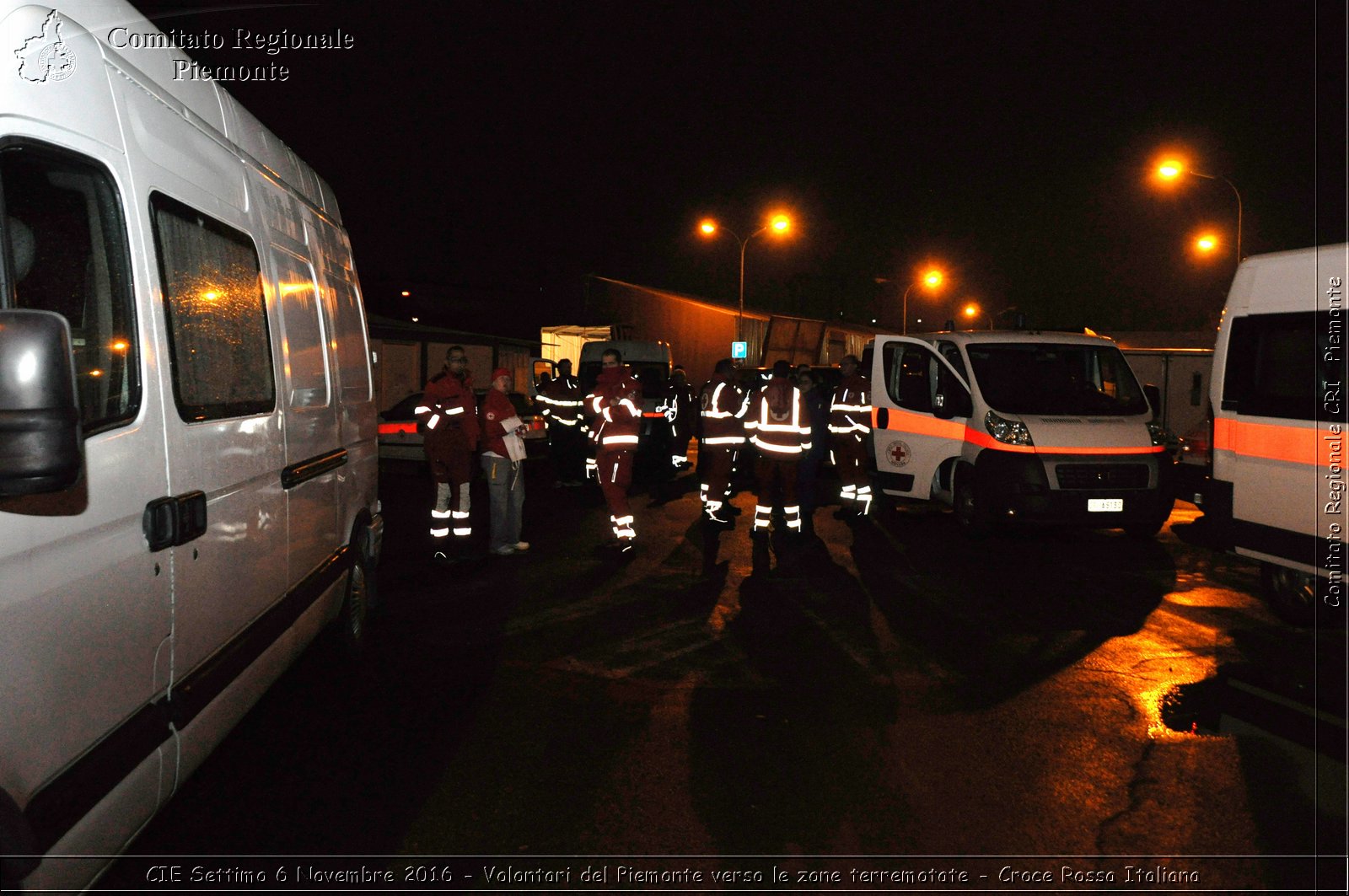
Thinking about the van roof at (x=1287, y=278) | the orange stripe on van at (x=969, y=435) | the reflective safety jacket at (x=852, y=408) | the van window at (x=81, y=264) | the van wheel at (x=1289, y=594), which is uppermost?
the van roof at (x=1287, y=278)

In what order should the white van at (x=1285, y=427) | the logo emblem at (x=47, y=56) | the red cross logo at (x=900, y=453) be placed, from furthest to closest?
the red cross logo at (x=900, y=453) < the white van at (x=1285, y=427) < the logo emblem at (x=47, y=56)

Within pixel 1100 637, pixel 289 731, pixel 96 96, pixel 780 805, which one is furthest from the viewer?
pixel 1100 637

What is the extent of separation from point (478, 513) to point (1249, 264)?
8.78 m

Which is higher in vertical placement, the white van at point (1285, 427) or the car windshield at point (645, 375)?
the car windshield at point (645, 375)

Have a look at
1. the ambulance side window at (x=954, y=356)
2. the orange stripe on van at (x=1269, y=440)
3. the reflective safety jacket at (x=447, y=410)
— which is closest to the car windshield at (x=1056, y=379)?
the ambulance side window at (x=954, y=356)

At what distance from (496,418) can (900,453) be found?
16.4ft

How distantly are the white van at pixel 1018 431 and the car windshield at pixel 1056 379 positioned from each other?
0.01 metres

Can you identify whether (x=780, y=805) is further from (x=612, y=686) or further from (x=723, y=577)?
(x=723, y=577)

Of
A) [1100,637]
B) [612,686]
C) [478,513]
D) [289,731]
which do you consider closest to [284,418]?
[289,731]

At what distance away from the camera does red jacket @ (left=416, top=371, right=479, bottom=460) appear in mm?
9398

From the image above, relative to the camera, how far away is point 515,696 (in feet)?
17.7

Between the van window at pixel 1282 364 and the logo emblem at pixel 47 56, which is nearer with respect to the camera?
the logo emblem at pixel 47 56

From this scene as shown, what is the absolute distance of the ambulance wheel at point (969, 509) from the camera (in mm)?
10383

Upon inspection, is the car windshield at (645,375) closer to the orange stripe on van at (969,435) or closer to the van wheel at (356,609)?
the orange stripe on van at (969,435)
